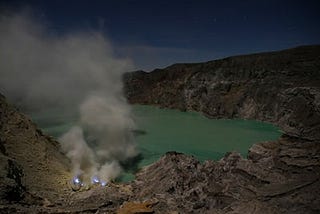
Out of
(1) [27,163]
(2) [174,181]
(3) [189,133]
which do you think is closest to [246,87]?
(3) [189,133]

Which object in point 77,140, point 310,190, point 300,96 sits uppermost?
point 300,96

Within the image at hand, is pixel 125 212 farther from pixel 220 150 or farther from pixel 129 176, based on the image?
pixel 220 150

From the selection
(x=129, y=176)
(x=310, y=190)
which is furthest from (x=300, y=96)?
(x=310, y=190)

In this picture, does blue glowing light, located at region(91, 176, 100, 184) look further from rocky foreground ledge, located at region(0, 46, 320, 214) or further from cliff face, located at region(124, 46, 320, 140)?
cliff face, located at region(124, 46, 320, 140)

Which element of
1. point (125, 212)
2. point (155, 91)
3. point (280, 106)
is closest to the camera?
point (125, 212)

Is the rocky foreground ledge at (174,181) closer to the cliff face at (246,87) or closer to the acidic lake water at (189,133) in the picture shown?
the acidic lake water at (189,133)

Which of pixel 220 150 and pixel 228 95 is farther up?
pixel 228 95
